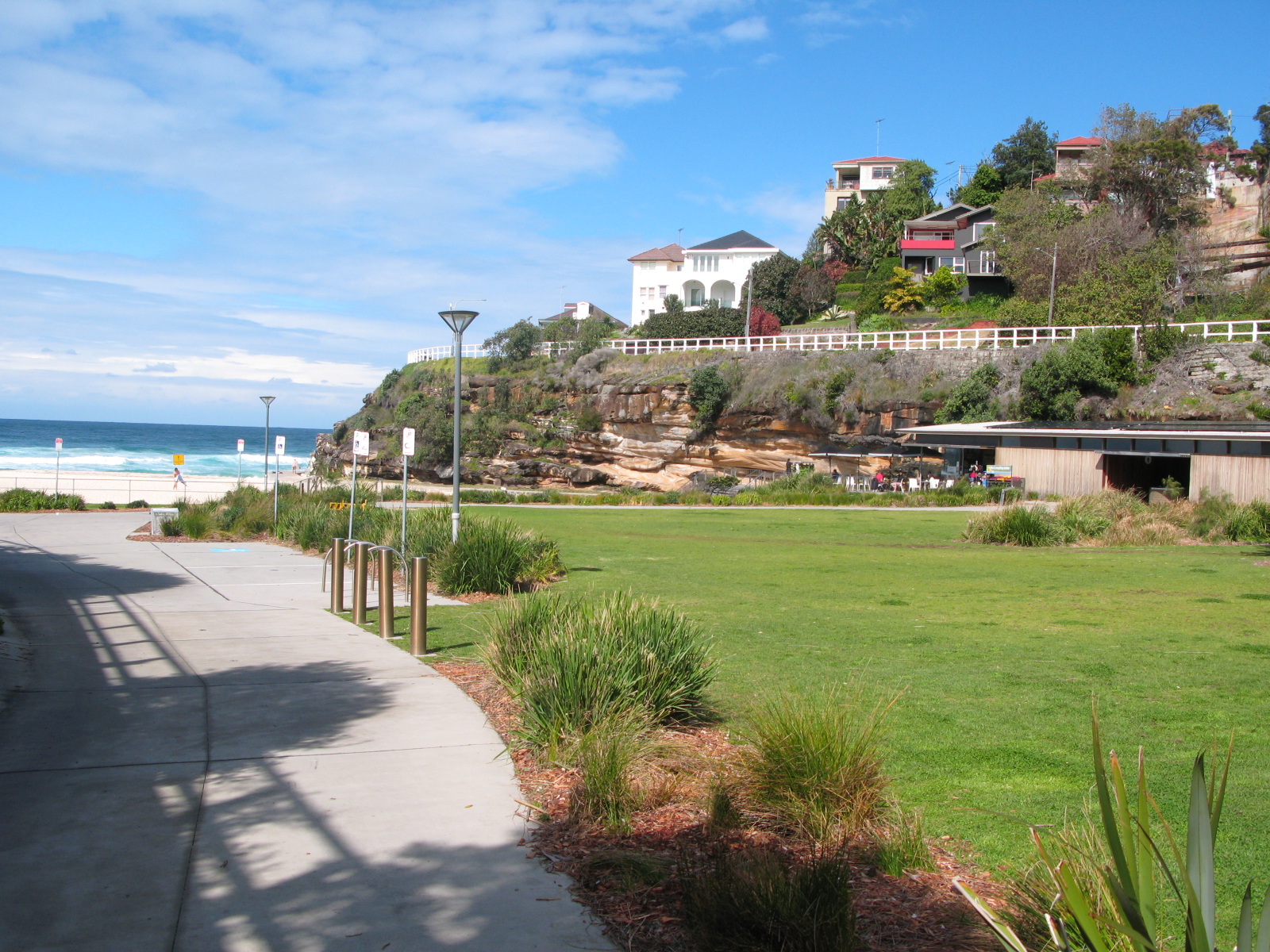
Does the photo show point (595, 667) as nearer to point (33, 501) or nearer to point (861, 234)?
point (33, 501)

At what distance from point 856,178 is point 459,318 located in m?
92.5

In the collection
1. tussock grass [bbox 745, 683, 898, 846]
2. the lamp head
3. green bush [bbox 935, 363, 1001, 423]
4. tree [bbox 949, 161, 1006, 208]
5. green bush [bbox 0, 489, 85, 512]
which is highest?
tree [bbox 949, 161, 1006, 208]

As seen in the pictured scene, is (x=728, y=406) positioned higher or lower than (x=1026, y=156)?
lower

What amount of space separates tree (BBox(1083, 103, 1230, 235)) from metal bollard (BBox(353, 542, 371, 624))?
61.7 meters

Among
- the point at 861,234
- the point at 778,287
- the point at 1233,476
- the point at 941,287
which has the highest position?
the point at 861,234

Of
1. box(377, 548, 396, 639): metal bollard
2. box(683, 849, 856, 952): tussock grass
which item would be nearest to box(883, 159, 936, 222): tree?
box(377, 548, 396, 639): metal bollard

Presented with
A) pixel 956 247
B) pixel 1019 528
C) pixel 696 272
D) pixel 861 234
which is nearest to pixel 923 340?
pixel 956 247

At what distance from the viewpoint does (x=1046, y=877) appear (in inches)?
142

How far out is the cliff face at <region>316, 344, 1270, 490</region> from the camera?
141ft

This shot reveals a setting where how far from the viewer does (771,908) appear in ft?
11.5

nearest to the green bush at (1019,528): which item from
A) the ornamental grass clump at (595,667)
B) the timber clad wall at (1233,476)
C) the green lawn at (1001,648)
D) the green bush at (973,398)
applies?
the green lawn at (1001,648)

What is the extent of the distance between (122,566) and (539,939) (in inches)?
603

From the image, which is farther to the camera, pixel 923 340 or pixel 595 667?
pixel 923 340

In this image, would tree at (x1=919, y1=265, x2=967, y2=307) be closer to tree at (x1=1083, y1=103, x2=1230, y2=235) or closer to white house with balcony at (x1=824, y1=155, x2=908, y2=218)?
tree at (x1=1083, y1=103, x2=1230, y2=235)
